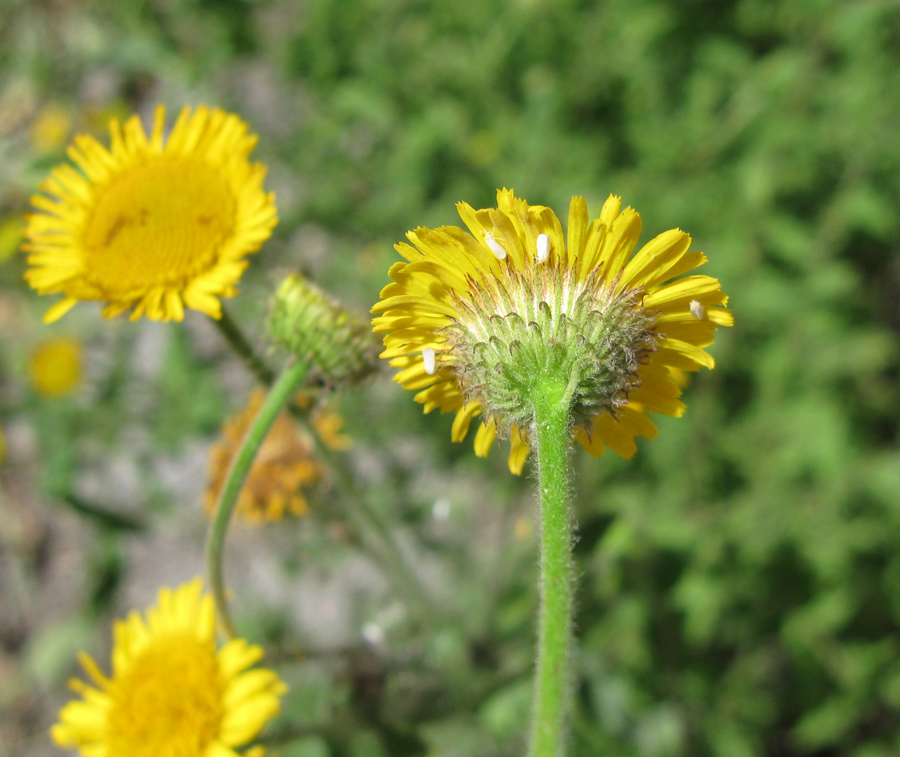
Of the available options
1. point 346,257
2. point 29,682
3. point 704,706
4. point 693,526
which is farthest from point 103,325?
point 704,706

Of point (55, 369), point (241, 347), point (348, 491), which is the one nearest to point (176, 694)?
point (348, 491)

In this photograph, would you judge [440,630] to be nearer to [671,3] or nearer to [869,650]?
[869,650]

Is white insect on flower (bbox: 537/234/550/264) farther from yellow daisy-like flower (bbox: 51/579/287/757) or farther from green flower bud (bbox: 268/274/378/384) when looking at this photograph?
yellow daisy-like flower (bbox: 51/579/287/757)

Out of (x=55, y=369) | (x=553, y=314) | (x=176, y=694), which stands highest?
(x=55, y=369)

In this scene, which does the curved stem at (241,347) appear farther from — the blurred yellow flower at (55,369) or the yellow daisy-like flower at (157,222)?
the blurred yellow flower at (55,369)

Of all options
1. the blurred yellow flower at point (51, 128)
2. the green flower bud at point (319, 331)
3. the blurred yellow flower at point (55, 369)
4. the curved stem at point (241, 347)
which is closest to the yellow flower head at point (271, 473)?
the curved stem at point (241, 347)

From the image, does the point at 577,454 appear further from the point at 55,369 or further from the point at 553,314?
the point at 55,369
